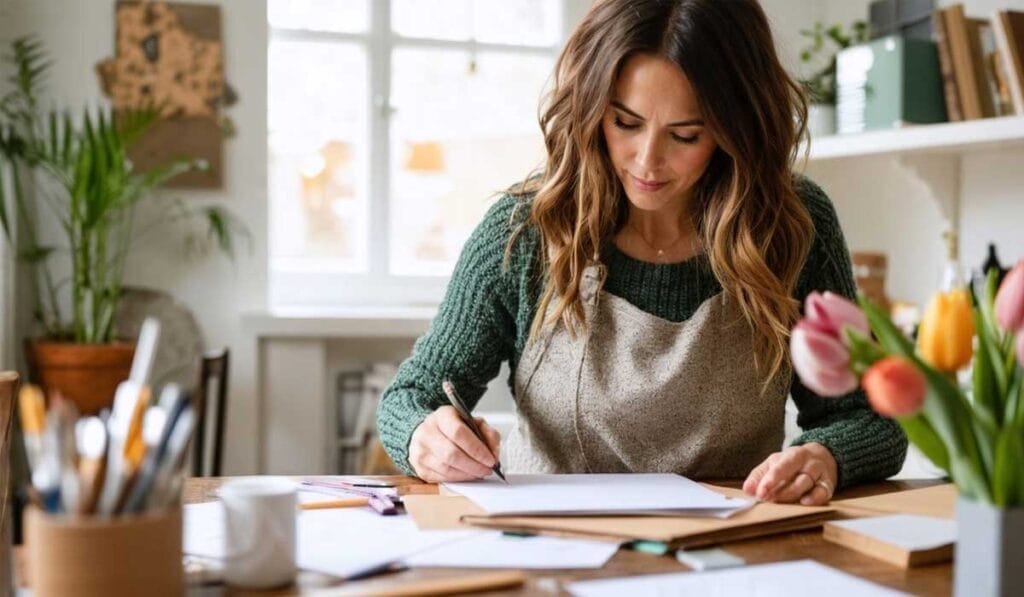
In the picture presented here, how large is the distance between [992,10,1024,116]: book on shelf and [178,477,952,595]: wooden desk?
147cm

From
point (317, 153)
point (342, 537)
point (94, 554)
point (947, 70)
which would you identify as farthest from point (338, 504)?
point (317, 153)

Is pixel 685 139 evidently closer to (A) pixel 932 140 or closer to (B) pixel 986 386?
(B) pixel 986 386

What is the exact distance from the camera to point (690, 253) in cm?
161

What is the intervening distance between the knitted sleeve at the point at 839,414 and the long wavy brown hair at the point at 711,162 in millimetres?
47

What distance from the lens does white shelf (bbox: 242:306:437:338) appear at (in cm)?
313

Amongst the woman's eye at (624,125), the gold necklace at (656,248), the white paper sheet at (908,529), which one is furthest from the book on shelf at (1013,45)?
the white paper sheet at (908,529)

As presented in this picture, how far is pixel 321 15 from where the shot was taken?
332cm

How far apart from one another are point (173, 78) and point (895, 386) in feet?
8.90

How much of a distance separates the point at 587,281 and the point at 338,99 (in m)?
1.99

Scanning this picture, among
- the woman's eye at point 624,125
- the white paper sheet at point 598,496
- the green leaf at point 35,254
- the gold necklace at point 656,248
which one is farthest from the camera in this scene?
the green leaf at point 35,254

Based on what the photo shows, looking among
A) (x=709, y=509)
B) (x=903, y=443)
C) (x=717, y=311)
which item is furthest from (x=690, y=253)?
(x=709, y=509)

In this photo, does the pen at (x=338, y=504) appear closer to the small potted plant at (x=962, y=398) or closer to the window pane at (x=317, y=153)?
the small potted plant at (x=962, y=398)

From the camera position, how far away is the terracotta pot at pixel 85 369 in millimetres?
2793

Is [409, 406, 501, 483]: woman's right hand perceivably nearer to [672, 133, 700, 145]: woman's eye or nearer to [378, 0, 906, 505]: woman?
[378, 0, 906, 505]: woman
